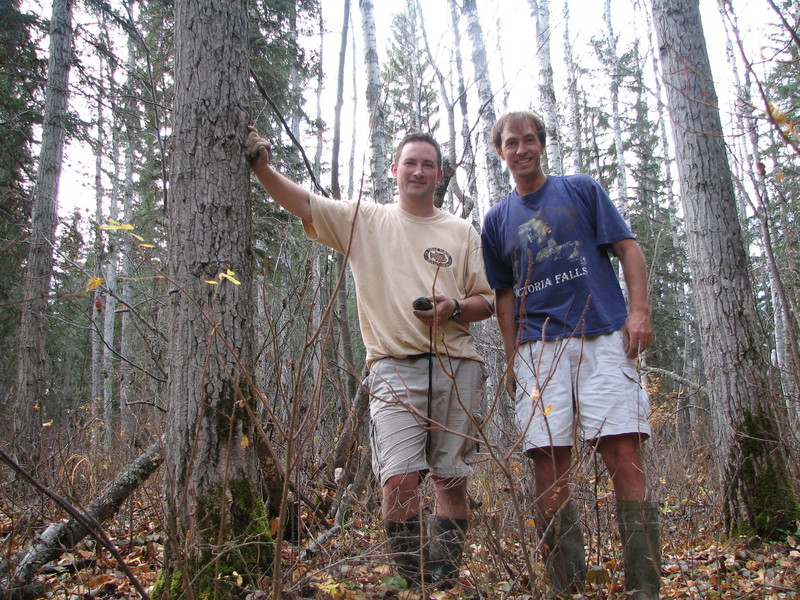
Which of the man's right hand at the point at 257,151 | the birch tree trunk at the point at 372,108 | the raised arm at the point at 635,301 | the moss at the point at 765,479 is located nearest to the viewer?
the raised arm at the point at 635,301

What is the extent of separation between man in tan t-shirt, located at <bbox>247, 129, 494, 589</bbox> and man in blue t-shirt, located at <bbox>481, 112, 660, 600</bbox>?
0.20m

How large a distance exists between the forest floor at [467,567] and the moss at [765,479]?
0.44ft

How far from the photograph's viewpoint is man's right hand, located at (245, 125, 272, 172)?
2.47 meters

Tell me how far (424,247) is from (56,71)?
26.8ft

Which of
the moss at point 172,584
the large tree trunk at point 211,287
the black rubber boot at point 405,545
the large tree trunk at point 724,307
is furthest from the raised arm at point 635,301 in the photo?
the moss at point 172,584

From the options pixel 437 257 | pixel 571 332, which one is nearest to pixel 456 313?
pixel 437 257

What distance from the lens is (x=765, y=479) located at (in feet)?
11.4

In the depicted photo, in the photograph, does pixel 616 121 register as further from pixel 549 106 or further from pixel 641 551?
pixel 641 551

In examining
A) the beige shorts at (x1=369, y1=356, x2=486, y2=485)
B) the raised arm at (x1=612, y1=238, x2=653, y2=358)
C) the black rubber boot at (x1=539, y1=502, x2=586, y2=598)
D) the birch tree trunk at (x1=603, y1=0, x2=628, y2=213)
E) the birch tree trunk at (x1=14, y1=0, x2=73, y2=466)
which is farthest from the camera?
the birch tree trunk at (x1=603, y1=0, x2=628, y2=213)

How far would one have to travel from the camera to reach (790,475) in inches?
146

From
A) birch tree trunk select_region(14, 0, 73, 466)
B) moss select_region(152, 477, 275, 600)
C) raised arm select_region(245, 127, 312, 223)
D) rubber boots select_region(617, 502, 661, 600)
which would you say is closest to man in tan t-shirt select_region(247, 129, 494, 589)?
raised arm select_region(245, 127, 312, 223)

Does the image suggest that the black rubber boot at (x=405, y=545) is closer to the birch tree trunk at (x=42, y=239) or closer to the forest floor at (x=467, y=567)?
the forest floor at (x=467, y=567)

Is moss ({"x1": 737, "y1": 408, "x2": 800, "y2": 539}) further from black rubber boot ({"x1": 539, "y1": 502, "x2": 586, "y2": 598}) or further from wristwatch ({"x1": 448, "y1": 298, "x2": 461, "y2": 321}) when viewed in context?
wristwatch ({"x1": 448, "y1": 298, "x2": 461, "y2": 321})

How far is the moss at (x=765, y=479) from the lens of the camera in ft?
11.0
